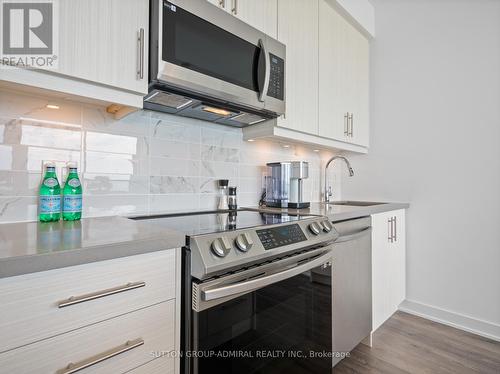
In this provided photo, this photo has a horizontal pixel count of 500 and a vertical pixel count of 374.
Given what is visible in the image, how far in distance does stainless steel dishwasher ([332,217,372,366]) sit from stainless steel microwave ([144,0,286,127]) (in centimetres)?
81

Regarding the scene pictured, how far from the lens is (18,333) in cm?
53

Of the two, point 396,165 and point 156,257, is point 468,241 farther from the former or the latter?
point 156,257

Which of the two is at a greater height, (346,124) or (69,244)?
(346,124)

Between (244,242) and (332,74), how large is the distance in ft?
5.32

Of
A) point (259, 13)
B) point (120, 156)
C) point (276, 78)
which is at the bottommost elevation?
point (120, 156)

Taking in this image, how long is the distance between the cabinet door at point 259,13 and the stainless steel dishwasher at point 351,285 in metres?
1.15

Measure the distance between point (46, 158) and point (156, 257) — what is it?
0.73m

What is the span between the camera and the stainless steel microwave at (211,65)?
102 centimetres

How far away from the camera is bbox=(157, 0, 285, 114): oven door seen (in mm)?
1027

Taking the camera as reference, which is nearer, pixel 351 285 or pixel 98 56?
pixel 98 56

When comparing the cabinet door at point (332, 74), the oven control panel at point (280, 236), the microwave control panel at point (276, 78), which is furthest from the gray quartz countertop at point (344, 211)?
the microwave control panel at point (276, 78)

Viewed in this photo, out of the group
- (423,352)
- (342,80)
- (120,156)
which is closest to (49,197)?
(120,156)

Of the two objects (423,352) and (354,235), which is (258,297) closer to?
(354,235)

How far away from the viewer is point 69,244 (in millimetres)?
633
